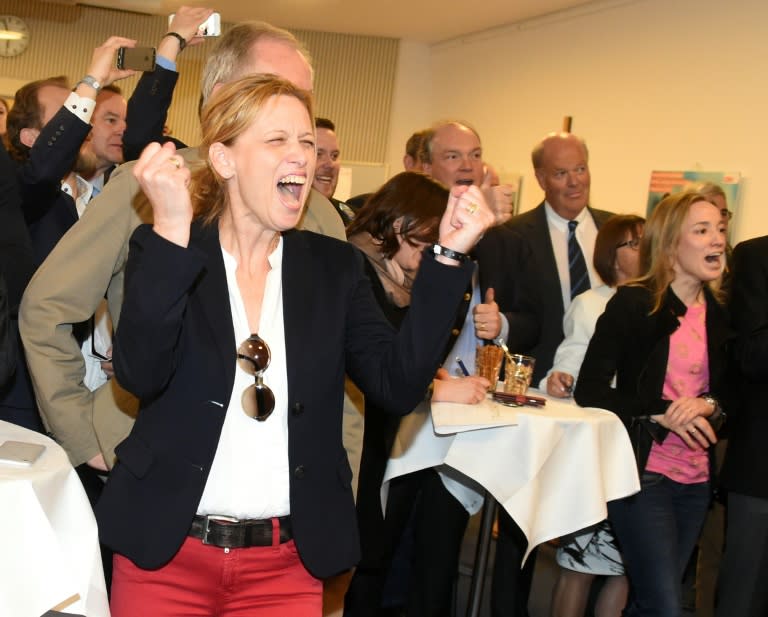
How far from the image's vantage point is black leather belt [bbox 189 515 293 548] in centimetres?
186

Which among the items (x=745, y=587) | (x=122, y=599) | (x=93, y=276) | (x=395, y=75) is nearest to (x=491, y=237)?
(x=745, y=587)

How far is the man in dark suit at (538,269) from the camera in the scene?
420 centimetres

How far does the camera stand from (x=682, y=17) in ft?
28.9

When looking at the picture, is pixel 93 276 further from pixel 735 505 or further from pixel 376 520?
pixel 735 505

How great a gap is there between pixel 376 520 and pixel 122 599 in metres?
1.69

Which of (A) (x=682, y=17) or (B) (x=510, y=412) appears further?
(A) (x=682, y=17)

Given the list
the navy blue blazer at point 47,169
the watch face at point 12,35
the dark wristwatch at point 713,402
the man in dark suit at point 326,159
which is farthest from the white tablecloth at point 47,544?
the watch face at point 12,35

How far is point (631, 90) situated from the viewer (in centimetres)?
941

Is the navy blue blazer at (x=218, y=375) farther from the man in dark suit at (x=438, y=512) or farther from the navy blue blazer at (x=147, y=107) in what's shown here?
the man in dark suit at (x=438, y=512)

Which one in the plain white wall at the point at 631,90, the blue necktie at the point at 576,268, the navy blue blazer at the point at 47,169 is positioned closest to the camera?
the navy blue blazer at the point at 47,169

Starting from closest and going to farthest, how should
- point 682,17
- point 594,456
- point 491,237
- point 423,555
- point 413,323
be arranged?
point 413,323
point 594,456
point 423,555
point 491,237
point 682,17

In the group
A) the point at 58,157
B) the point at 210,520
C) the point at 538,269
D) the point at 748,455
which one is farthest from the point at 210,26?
the point at 748,455

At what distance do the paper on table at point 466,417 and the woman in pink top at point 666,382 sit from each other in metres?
0.49

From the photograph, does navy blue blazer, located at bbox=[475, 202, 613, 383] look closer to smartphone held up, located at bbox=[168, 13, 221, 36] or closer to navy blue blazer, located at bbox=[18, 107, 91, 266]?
smartphone held up, located at bbox=[168, 13, 221, 36]
